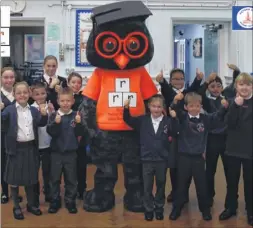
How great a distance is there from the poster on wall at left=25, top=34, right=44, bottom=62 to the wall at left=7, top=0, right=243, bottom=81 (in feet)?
1.74

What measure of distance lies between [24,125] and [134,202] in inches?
40.9

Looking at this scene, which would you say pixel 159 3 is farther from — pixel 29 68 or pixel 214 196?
pixel 214 196

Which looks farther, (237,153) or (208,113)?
(208,113)

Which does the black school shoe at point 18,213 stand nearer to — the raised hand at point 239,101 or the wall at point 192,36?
the raised hand at point 239,101

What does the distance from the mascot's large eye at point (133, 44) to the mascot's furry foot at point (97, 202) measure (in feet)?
3.81

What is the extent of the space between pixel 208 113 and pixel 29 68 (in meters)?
3.36

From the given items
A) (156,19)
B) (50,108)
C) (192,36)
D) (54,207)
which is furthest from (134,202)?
(192,36)

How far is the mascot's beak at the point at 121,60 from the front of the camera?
11.6 feet

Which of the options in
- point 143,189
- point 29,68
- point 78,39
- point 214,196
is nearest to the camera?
point 143,189

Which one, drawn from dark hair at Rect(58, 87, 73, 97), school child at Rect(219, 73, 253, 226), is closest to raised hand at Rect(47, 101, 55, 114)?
dark hair at Rect(58, 87, 73, 97)

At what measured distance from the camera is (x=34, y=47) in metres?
6.47

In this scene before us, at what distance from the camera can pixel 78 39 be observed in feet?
19.6

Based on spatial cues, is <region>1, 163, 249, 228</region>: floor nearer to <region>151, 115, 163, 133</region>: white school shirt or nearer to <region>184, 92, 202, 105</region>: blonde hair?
<region>151, 115, 163, 133</region>: white school shirt

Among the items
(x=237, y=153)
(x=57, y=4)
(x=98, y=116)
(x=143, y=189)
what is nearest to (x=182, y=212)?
(x=143, y=189)
